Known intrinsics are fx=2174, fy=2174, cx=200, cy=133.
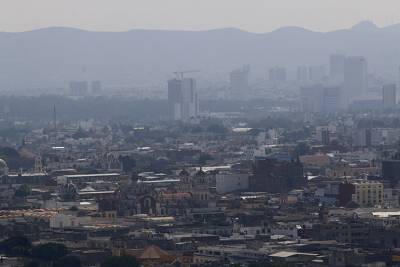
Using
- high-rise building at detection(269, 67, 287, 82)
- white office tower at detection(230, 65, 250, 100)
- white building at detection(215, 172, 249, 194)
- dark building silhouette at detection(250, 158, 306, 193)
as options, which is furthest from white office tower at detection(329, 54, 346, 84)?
white building at detection(215, 172, 249, 194)

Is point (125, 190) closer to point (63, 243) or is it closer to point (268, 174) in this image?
point (268, 174)

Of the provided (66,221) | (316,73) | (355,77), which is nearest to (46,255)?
(66,221)

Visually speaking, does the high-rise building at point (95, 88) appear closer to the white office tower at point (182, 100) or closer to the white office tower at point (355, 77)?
the white office tower at point (355, 77)

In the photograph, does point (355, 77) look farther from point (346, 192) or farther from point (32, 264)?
point (32, 264)

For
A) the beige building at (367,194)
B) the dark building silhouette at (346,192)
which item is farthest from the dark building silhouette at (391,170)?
the dark building silhouette at (346,192)

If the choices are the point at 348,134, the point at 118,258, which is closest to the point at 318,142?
the point at 348,134

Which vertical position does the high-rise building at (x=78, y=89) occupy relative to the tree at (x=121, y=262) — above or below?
below

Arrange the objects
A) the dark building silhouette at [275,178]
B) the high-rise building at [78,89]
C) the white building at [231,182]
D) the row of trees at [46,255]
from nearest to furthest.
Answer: the row of trees at [46,255], the dark building silhouette at [275,178], the white building at [231,182], the high-rise building at [78,89]
